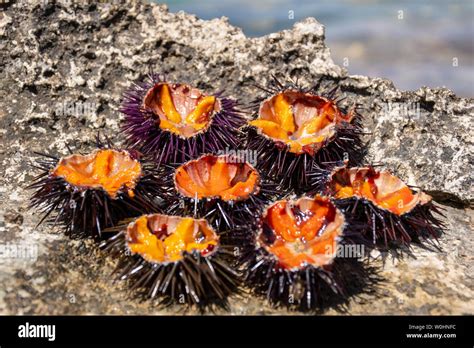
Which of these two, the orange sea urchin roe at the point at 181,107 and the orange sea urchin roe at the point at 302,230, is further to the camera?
the orange sea urchin roe at the point at 181,107

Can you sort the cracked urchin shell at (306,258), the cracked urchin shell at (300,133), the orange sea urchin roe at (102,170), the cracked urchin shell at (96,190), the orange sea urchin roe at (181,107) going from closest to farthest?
the cracked urchin shell at (306,258) → the cracked urchin shell at (96,190) → the orange sea urchin roe at (102,170) → the cracked urchin shell at (300,133) → the orange sea urchin roe at (181,107)

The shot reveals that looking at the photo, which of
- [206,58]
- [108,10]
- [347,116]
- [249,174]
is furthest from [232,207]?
[108,10]

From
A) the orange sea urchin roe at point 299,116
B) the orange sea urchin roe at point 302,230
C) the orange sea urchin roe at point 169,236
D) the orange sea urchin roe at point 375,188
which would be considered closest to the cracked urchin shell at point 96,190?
the orange sea urchin roe at point 169,236

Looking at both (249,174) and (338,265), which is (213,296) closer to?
(338,265)

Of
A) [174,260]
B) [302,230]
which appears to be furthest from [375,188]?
[174,260]

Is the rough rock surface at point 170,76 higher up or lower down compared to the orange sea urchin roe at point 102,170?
higher up

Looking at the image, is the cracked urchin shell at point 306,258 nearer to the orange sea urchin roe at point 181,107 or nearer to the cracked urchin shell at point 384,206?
the cracked urchin shell at point 384,206
